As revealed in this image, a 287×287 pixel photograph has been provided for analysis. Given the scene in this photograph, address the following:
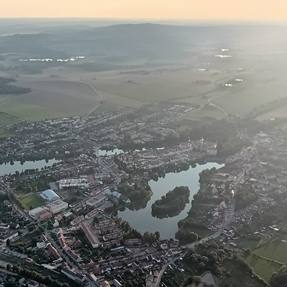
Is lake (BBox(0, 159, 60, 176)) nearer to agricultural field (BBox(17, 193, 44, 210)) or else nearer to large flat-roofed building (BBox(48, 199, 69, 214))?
agricultural field (BBox(17, 193, 44, 210))

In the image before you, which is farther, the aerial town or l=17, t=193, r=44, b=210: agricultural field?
l=17, t=193, r=44, b=210: agricultural field

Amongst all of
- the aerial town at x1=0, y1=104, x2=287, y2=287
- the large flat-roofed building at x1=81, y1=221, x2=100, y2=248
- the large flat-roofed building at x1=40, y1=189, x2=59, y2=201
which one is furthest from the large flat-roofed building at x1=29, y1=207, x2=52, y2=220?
the large flat-roofed building at x1=81, y1=221, x2=100, y2=248

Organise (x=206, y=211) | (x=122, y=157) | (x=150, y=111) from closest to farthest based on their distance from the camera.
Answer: (x=206, y=211)
(x=122, y=157)
(x=150, y=111)

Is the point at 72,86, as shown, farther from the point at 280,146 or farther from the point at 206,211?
the point at 206,211

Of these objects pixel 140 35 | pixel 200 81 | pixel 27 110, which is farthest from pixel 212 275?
pixel 140 35

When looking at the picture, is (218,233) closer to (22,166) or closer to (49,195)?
(49,195)

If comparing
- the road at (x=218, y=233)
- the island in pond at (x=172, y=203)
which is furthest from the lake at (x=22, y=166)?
the road at (x=218, y=233)
